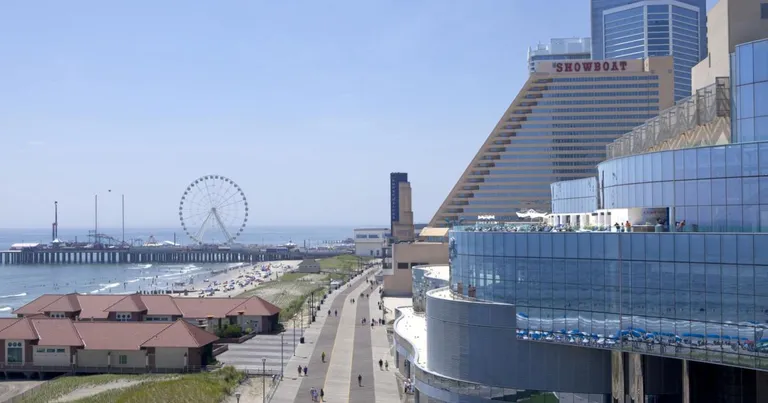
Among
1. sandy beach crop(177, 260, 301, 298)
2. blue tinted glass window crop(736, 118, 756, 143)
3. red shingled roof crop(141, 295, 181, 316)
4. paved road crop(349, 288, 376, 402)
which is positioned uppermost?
blue tinted glass window crop(736, 118, 756, 143)

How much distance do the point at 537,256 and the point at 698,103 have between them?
8433 millimetres

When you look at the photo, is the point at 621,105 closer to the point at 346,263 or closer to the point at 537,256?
the point at 346,263

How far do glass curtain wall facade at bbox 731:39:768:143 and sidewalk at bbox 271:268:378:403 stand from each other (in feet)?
81.0

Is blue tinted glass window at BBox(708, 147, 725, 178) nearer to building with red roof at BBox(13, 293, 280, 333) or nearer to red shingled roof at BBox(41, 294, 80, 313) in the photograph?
building with red roof at BBox(13, 293, 280, 333)

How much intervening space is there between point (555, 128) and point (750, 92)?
99.3 m

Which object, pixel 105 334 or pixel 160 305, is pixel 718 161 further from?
pixel 160 305

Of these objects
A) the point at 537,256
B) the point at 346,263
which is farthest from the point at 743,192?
the point at 346,263

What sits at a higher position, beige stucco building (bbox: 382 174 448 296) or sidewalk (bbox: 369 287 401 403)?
beige stucco building (bbox: 382 174 448 296)

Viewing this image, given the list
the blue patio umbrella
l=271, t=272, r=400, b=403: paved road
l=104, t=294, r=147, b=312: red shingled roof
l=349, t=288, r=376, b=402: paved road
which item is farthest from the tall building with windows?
the blue patio umbrella

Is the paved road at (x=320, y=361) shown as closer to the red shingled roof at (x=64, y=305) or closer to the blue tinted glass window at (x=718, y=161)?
the red shingled roof at (x=64, y=305)

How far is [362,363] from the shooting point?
2179 inches

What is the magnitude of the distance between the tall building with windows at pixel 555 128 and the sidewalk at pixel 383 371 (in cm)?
5646

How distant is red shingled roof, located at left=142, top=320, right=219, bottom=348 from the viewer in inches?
2137

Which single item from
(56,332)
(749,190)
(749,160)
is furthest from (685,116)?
(56,332)
